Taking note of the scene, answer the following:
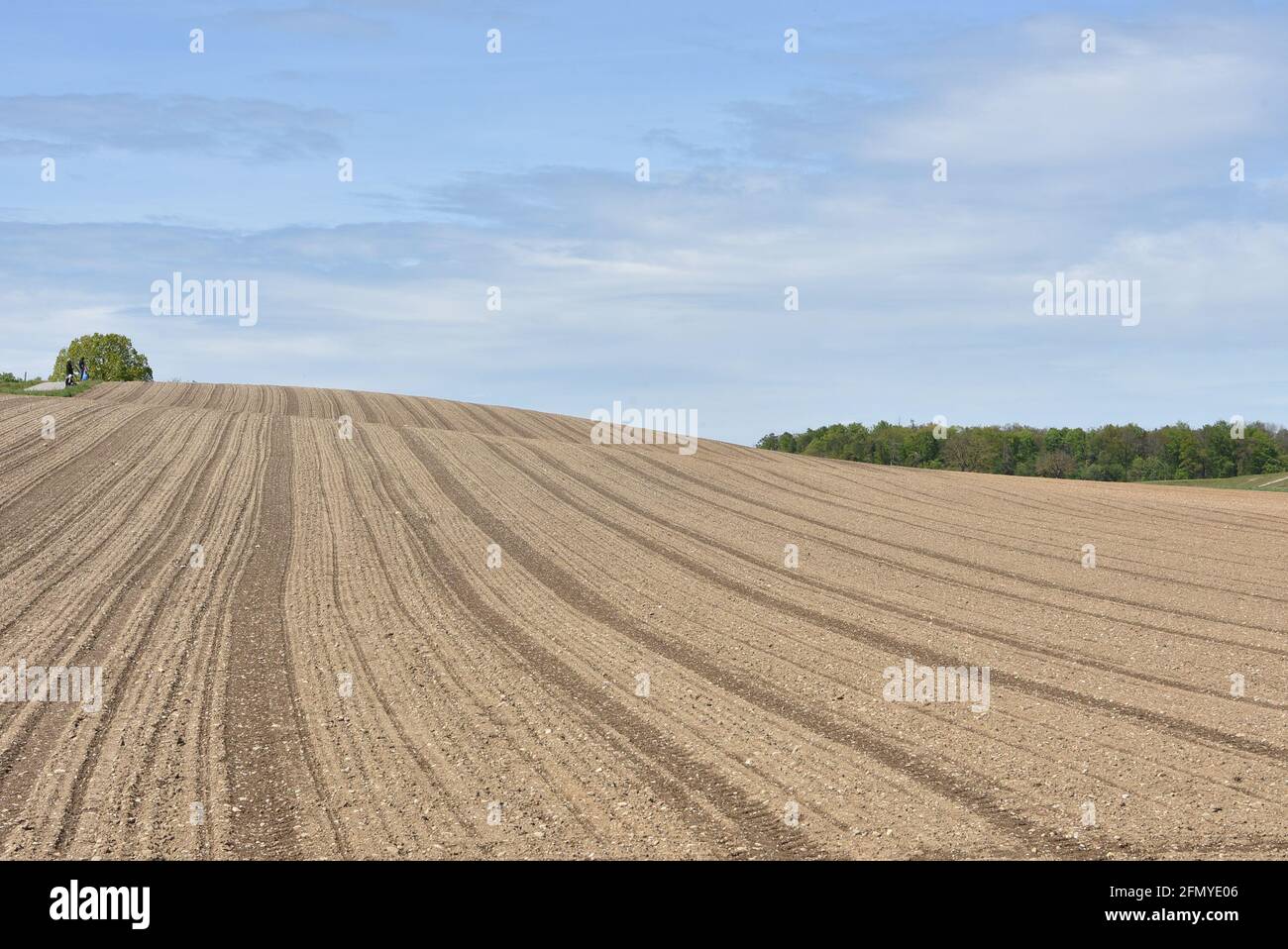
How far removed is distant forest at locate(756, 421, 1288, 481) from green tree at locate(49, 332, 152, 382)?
170 feet

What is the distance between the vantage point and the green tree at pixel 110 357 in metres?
96.4

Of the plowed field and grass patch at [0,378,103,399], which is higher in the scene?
grass patch at [0,378,103,399]

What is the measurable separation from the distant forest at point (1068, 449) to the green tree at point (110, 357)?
51.9 metres

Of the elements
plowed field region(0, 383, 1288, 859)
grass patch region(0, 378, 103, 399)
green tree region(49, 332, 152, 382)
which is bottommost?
plowed field region(0, 383, 1288, 859)

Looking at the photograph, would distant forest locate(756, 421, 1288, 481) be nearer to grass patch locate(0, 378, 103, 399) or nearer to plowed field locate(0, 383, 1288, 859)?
grass patch locate(0, 378, 103, 399)

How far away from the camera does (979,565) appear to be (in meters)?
25.6

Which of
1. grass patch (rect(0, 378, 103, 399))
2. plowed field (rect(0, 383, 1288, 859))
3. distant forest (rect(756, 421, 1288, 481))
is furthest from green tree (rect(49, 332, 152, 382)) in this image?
plowed field (rect(0, 383, 1288, 859))

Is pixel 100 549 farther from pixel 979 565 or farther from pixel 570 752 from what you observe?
pixel 979 565

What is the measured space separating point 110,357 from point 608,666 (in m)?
92.7

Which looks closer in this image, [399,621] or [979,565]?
[399,621]

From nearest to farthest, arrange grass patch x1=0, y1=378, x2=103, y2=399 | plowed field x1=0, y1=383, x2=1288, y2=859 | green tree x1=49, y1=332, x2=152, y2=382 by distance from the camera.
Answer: plowed field x1=0, y1=383, x2=1288, y2=859
grass patch x1=0, y1=378, x2=103, y2=399
green tree x1=49, y1=332, x2=152, y2=382

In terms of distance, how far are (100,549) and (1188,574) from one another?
2143 centimetres

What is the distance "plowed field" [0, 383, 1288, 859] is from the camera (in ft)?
35.3
